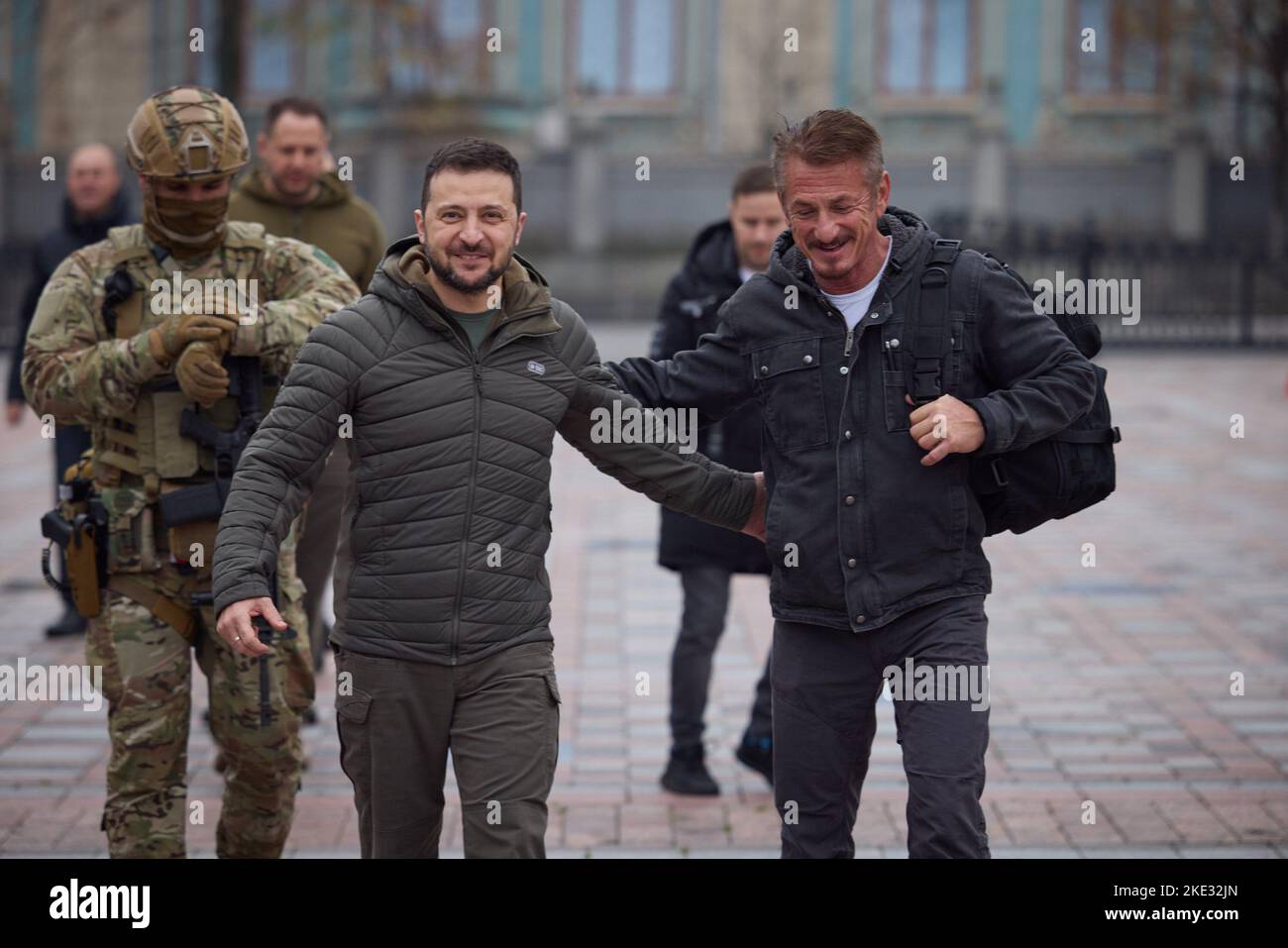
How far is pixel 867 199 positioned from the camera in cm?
401

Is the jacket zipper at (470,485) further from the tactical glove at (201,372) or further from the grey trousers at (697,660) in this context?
the grey trousers at (697,660)

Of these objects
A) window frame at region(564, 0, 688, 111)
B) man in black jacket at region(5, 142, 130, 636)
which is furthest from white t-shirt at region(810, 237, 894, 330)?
window frame at region(564, 0, 688, 111)

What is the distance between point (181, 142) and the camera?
15.1ft

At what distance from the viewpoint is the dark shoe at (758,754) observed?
625cm

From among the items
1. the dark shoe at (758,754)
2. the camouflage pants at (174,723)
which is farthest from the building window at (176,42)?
the camouflage pants at (174,723)

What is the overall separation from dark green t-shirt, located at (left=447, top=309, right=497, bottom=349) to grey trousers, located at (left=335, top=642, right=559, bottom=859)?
66 cm

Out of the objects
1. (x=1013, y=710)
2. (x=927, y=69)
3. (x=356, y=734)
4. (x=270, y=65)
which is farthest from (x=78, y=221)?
(x=270, y=65)

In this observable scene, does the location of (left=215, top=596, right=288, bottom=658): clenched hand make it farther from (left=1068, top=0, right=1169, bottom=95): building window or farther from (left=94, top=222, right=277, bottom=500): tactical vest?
(left=1068, top=0, right=1169, bottom=95): building window

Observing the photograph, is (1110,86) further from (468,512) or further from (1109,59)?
(468,512)

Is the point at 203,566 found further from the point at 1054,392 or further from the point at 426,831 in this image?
the point at 1054,392

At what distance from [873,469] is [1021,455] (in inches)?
13.3

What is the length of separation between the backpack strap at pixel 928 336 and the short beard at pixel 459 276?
0.89 metres

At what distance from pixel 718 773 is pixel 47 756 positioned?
2.34 meters
